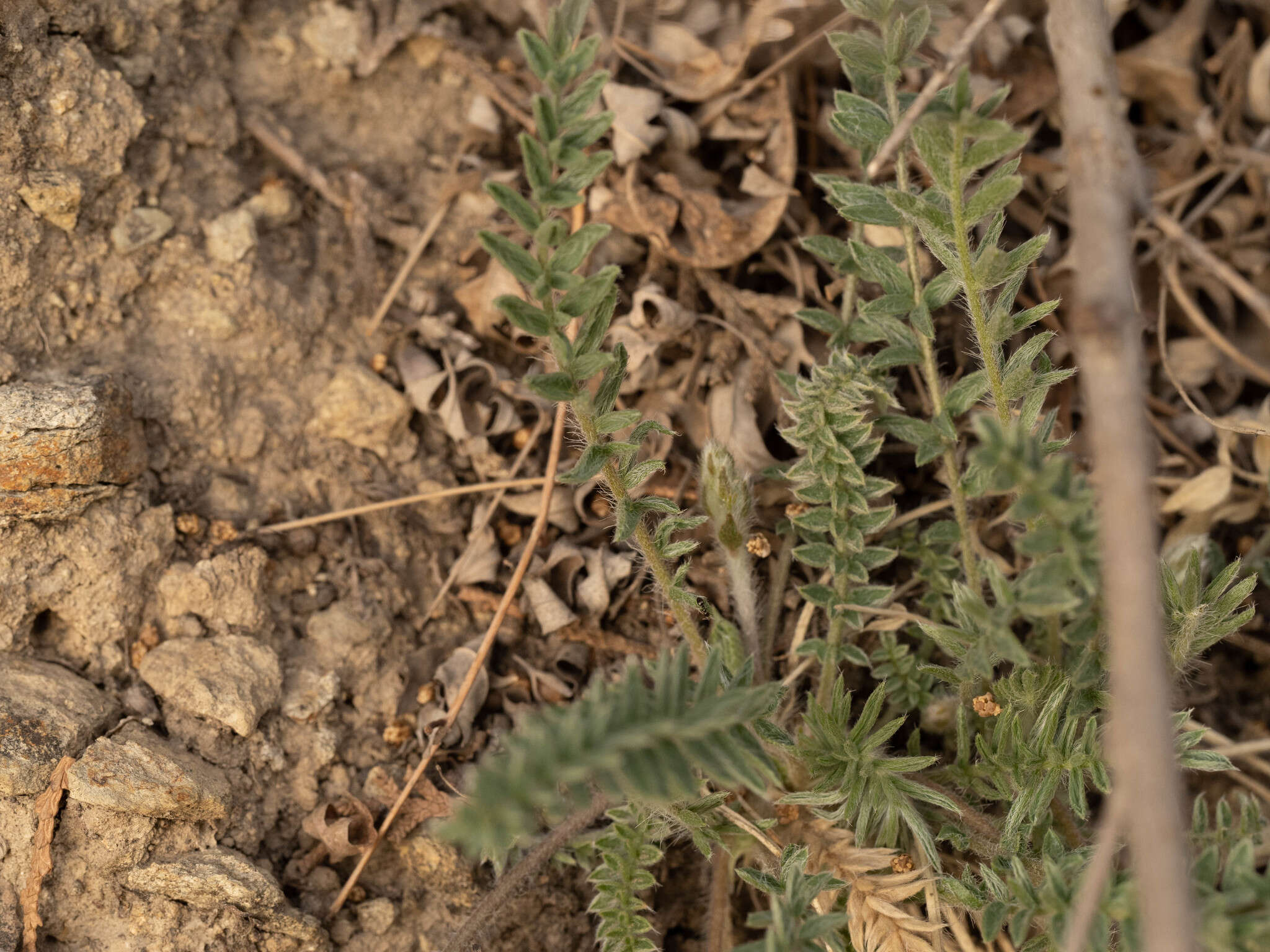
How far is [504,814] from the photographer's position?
52.5 inches

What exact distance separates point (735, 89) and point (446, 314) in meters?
1.18

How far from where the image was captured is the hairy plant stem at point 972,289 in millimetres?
1978

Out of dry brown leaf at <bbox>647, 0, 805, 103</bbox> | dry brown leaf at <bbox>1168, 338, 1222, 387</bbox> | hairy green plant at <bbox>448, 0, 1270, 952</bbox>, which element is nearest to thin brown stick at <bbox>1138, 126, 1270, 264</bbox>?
dry brown leaf at <bbox>1168, 338, 1222, 387</bbox>

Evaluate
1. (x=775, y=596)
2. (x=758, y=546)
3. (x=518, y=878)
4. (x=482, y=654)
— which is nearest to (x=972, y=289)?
(x=758, y=546)

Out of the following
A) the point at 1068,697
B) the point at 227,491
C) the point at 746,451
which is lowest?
the point at 1068,697

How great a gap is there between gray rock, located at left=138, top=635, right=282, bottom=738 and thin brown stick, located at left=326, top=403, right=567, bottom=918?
0.42 meters

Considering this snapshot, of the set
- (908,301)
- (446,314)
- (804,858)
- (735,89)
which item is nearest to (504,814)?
(804,858)

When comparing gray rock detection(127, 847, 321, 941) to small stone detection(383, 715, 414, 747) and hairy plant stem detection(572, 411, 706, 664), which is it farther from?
hairy plant stem detection(572, 411, 706, 664)

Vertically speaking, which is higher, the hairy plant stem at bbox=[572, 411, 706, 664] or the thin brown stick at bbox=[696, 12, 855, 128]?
the thin brown stick at bbox=[696, 12, 855, 128]

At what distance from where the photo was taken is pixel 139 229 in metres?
2.81

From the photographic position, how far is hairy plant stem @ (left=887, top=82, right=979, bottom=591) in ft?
7.45

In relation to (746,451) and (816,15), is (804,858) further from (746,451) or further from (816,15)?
(816,15)

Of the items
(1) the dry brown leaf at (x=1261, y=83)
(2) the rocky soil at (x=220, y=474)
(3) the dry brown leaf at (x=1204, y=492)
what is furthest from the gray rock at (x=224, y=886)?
(1) the dry brown leaf at (x=1261, y=83)

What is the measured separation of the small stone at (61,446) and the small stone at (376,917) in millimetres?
1251
